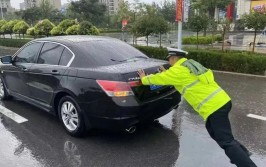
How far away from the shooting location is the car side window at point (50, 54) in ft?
16.5

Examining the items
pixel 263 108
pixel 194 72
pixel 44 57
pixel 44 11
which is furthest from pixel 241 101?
pixel 44 11

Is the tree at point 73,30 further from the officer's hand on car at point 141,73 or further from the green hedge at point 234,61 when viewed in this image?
the officer's hand on car at point 141,73

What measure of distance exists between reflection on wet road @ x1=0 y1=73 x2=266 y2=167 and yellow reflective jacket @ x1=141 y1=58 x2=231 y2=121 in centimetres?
94

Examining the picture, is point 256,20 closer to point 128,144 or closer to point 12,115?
point 128,144

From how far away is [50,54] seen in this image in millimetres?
5184

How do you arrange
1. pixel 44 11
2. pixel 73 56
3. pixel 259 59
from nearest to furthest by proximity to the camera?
pixel 73 56
pixel 259 59
pixel 44 11

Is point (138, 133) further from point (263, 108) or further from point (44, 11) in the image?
point (44, 11)

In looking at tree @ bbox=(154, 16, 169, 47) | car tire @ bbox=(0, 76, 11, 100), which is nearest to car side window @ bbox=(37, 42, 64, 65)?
car tire @ bbox=(0, 76, 11, 100)

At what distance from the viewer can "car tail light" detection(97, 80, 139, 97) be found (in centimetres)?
409

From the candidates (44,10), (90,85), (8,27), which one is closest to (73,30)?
(8,27)

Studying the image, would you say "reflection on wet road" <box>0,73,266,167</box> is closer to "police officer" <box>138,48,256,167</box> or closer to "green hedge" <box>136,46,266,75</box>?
"police officer" <box>138,48,256,167</box>

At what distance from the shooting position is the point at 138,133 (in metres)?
4.91

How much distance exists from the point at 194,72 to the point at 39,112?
370 centimetres

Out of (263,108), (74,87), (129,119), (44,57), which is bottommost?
(263,108)
